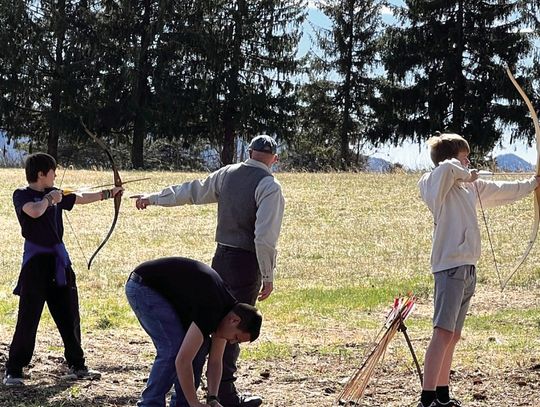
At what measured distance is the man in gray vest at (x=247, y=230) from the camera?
542 centimetres

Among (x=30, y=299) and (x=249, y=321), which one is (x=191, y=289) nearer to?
(x=249, y=321)

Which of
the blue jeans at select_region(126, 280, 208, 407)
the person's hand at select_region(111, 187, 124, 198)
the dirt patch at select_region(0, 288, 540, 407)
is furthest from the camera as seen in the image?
the person's hand at select_region(111, 187, 124, 198)

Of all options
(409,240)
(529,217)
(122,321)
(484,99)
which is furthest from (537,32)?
(122,321)

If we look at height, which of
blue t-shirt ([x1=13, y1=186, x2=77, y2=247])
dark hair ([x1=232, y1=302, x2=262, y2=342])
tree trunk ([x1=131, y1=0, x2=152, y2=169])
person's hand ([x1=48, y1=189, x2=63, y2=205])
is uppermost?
tree trunk ([x1=131, y1=0, x2=152, y2=169])

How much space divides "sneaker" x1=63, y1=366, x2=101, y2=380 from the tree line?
3010 centimetres

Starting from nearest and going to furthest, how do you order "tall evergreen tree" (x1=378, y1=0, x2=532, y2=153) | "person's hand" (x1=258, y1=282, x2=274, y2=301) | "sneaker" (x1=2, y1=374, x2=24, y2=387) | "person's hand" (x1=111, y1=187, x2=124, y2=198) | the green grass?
"person's hand" (x1=258, y1=282, x2=274, y2=301) < "sneaker" (x1=2, y1=374, x2=24, y2=387) < "person's hand" (x1=111, y1=187, x2=124, y2=198) < the green grass < "tall evergreen tree" (x1=378, y1=0, x2=532, y2=153)

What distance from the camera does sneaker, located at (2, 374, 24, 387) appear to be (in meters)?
6.14

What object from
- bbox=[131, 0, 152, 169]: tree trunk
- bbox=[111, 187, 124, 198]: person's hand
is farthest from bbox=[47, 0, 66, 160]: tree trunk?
bbox=[111, 187, 124, 198]: person's hand

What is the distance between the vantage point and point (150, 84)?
37.3 m

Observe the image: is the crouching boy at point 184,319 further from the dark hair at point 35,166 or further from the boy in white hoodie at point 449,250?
the dark hair at point 35,166

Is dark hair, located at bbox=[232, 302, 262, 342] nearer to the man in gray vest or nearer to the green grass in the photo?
the man in gray vest

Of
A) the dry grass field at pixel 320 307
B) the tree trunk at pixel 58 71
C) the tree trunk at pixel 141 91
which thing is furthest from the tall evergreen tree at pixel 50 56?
the dry grass field at pixel 320 307

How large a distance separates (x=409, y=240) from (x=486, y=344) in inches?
317

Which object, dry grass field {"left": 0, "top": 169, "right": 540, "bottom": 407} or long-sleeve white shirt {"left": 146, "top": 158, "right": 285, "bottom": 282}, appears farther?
dry grass field {"left": 0, "top": 169, "right": 540, "bottom": 407}
